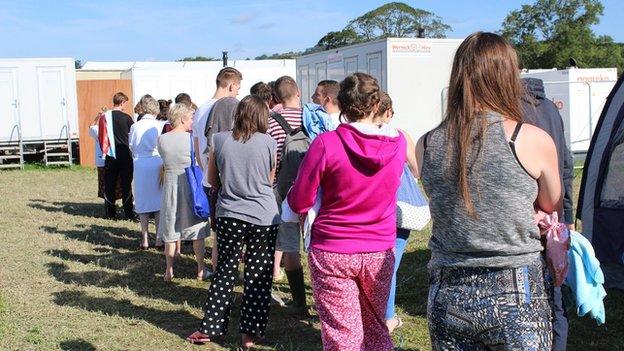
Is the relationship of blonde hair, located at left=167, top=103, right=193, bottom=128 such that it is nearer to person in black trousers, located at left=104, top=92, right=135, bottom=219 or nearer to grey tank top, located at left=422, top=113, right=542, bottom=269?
person in black trousers, located at left=104, top=92, right=135, bottom=219

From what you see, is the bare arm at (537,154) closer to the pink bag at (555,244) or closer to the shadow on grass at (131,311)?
the pink bag at (555,244)

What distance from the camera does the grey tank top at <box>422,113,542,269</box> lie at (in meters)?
2.35

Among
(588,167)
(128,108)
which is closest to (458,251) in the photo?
(588,167)

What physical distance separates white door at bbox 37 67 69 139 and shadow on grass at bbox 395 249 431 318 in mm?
14269

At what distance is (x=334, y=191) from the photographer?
353 centimetres

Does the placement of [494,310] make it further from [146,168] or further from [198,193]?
[146,168]

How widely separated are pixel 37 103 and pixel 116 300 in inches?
569

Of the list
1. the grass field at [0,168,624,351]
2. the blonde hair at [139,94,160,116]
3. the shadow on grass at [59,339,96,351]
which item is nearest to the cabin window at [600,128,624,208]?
the grass field at [0,168,624,351]

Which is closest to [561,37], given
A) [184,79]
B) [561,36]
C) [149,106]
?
[561,36]

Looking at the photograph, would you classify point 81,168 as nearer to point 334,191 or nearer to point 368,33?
point 334,191

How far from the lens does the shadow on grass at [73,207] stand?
11.4 meters

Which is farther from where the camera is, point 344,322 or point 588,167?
point 588,167

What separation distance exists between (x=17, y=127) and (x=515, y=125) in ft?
62.5

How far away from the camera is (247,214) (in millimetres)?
4738
